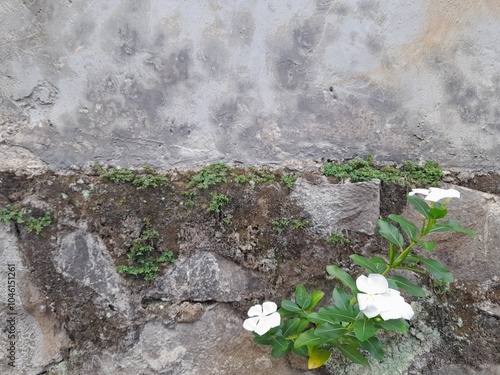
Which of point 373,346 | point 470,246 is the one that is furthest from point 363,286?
point 470,246

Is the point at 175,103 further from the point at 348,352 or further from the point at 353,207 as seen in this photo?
the point at 348,352

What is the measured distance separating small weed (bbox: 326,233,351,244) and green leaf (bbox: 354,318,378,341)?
1.45 ft

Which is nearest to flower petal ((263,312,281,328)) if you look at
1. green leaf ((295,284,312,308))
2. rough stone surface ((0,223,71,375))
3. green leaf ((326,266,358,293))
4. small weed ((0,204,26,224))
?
green leaf ((295,284,312,308))

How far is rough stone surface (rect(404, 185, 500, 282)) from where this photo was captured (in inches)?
70.8

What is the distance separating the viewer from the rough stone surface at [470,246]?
180 cm

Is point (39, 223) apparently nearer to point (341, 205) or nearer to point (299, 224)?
point (299, 224)

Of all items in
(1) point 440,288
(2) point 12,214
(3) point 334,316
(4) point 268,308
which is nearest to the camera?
(3) point 334,316

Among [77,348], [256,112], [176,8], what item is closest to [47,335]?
[77,348]

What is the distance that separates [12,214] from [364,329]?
49.6 inches

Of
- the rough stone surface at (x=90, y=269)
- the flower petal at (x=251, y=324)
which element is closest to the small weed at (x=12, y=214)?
the rough stone surface at (x=90, y=269)

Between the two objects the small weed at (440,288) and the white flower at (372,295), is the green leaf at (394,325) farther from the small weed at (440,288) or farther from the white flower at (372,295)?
the small weed at (440,288)

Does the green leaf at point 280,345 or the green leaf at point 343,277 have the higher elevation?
the green leaf at point 343,277

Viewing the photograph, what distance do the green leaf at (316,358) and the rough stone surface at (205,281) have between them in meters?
0.31

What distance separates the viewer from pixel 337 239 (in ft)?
5.78
